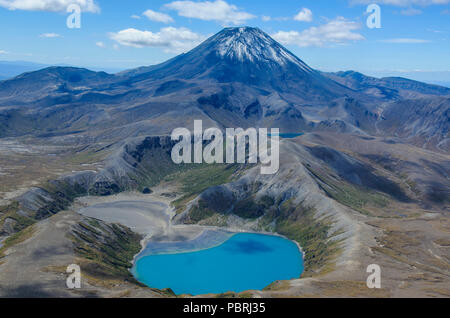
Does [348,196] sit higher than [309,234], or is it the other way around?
[348,196]

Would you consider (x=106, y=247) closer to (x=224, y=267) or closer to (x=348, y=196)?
(x=224, y=267)

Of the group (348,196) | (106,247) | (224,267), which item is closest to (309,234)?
(224,267)

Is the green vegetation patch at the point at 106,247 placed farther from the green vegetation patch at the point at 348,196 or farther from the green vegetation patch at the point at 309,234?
the green vegetation patch at the point at 348,196

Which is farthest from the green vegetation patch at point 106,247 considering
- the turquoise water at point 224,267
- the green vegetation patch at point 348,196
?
the green vegetation patch at point 348,196

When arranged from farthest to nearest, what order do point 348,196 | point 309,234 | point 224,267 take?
point 348,196, point 309,234, point 224,267

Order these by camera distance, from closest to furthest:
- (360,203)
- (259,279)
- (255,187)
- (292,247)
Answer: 1. (259,279)
2. (292,247)
3. (360,203)
4. (255,187)
